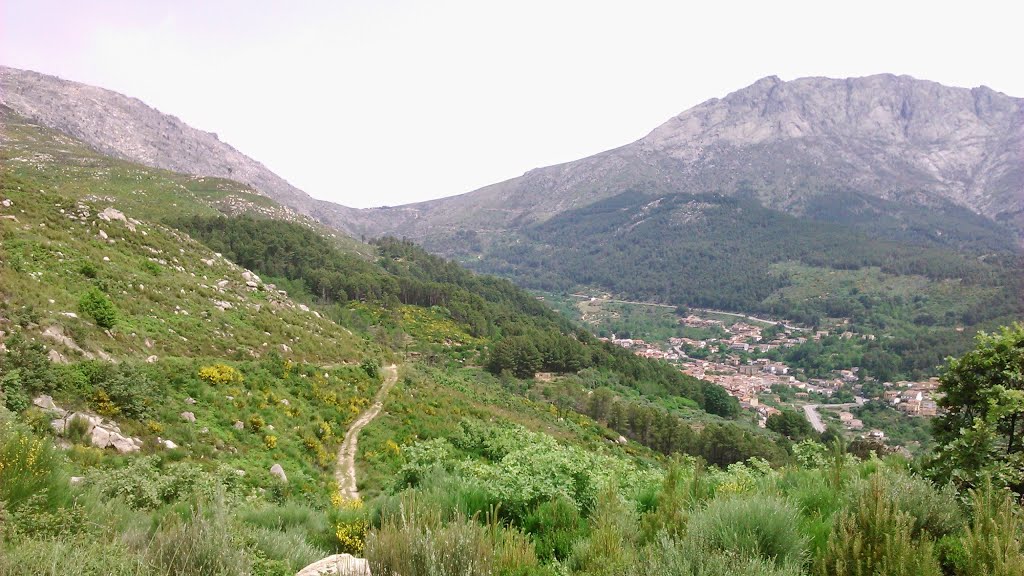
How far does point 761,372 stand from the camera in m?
93.8

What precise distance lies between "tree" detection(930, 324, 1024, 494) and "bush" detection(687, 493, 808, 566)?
6.84ft

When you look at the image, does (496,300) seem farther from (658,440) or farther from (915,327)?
(915,327)

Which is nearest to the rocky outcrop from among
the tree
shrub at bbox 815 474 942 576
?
shrub at bbox 815 474 942 576

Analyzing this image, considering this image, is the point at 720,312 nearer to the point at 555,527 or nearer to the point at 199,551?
the point at 555,527

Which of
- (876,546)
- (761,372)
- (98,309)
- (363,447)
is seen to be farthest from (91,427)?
(761,372)

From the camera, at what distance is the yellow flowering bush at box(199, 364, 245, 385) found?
13636 mm

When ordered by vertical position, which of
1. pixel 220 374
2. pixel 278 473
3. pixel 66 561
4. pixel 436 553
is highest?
pixel 66 561

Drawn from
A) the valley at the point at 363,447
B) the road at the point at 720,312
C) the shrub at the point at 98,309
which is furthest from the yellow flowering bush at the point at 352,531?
the road at the point at 720,312

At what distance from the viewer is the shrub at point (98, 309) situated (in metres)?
13.1

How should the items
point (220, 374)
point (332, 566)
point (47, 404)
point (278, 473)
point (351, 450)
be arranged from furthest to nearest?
point (351, 450), point (220, 374), point (278, 473), point (47, 404), point (332, 566)

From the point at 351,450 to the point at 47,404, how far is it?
7.48 metres

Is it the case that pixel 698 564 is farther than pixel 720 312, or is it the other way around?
pixel 720 312

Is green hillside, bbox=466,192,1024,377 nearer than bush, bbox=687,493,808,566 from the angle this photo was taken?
No

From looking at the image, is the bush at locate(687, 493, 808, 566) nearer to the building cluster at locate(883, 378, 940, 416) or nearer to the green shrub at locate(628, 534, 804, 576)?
the green shrub at locate(628, 534, 804, 576)
